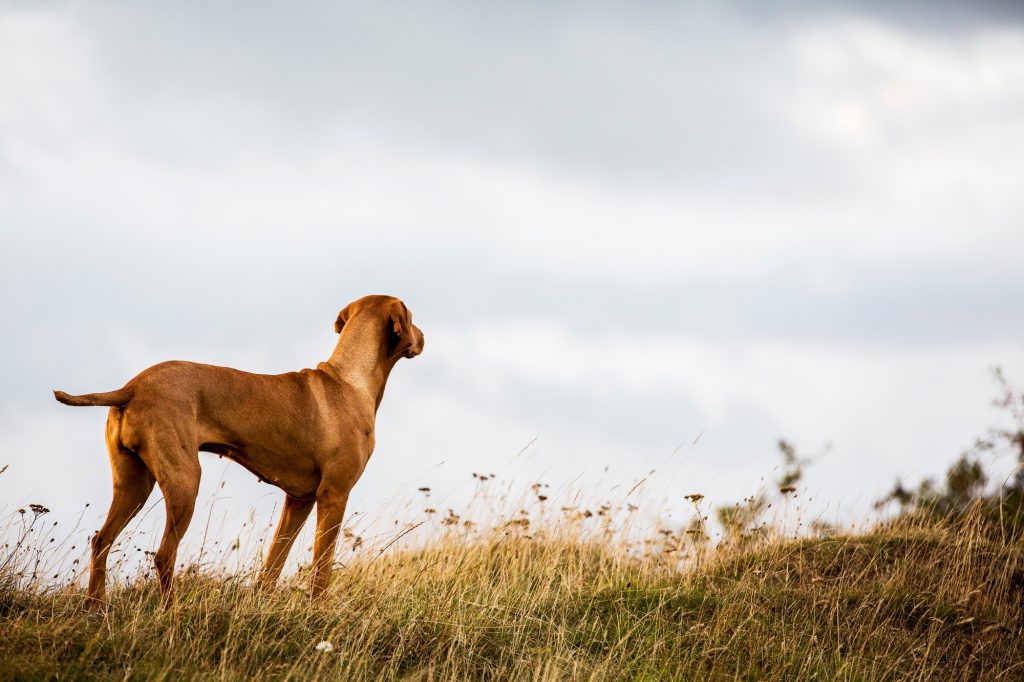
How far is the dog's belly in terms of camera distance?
672 cm

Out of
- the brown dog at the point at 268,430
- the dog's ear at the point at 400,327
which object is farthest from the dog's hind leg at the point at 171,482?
the dog's ear at the point at 400,327

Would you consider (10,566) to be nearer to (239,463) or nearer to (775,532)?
(239,463)

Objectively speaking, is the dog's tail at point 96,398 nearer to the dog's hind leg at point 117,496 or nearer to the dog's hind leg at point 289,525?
the dog's hind leg at point 117,496

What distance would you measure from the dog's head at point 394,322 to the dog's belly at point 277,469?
1.17 m

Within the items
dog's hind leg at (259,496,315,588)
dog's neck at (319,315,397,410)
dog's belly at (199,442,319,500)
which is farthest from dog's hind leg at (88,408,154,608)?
dog's neck at (319,315,397,410)

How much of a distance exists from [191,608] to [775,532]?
604cm

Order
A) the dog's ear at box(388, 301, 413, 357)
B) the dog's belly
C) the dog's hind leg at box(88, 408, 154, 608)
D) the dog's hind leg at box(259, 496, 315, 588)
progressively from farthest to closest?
the dog's ear at box(388, 301, 413, 357) → the dog's hind leg at box(259, 496, 315, 588) → the dog's belly → the dog's hind leg at box(88, 408, 154, 608)

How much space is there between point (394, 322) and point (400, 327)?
7 cm

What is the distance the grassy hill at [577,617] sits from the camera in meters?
5.83

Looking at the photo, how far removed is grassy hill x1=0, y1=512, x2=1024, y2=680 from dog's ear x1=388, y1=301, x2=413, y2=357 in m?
1.67

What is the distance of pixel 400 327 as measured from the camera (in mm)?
7625

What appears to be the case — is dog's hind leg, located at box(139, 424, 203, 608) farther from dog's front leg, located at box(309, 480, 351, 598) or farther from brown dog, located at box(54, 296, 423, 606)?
dog's front leg, located at box(309, 480, 351, 598)

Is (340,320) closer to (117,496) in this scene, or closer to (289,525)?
(289,525)

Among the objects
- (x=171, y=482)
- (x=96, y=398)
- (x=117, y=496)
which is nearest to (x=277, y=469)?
(x=171, y=482)
